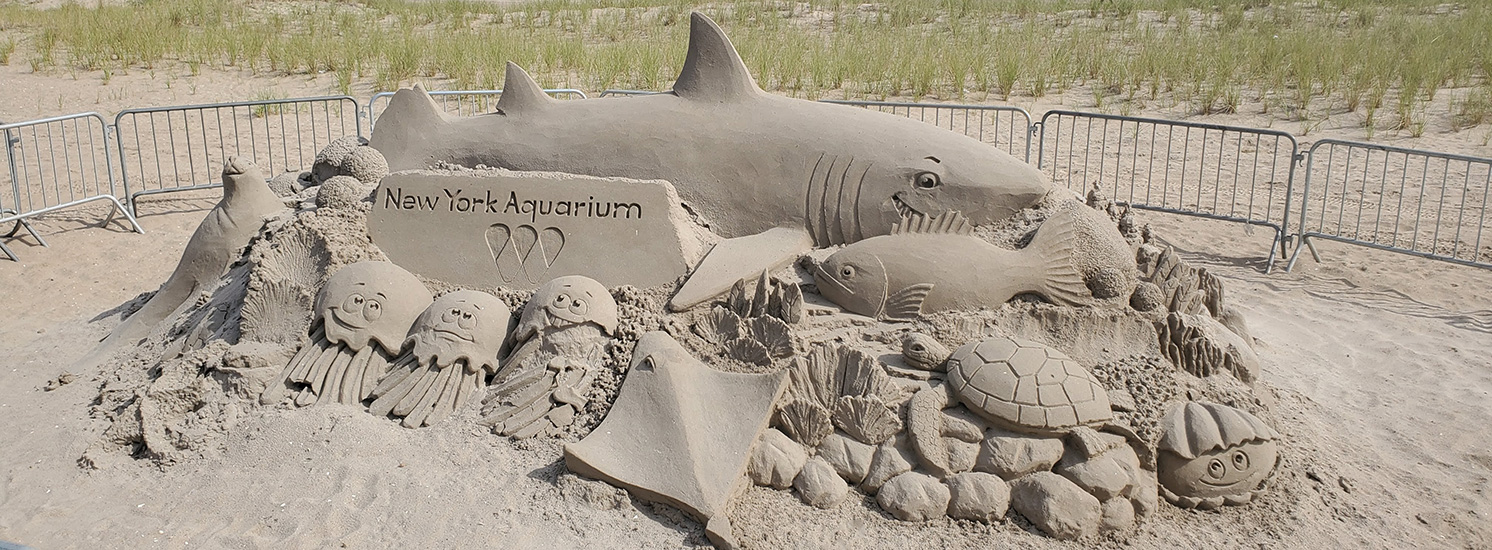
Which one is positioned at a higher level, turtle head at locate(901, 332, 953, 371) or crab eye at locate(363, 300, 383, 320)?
crab eye at locate(363, 300, 383, 320)

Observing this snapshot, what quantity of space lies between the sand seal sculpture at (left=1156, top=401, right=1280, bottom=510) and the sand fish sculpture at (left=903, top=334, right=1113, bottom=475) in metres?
0.32

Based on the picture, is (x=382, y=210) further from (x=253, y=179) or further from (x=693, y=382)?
(x=693, y=382)

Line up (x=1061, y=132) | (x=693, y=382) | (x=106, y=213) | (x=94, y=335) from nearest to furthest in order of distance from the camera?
(x=693, y=382) → (x=94, y=335) → (x=106, y=213) → (x=1061, y=132)

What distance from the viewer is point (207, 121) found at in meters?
12.4

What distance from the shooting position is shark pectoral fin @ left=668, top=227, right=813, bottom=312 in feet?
16.7

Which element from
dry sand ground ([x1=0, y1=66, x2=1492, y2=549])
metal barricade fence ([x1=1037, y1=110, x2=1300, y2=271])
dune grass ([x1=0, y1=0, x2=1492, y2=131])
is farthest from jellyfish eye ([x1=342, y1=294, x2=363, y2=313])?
dune grass ([x1=0, y1=0, x2=1492, y2=131])

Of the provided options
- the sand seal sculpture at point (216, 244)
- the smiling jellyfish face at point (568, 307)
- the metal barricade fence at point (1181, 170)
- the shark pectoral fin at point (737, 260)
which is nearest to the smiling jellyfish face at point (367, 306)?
the smiling jellyfish face at point (568, 307)

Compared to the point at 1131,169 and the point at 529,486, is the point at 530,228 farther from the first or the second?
the point at 1131,169

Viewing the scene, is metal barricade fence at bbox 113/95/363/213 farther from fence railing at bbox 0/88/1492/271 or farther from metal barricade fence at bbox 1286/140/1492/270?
metal barricade fence at bbox 1286/140/1492/270

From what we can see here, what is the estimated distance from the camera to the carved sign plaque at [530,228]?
5.30 meters

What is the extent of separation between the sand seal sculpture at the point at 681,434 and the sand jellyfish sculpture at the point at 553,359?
258mm

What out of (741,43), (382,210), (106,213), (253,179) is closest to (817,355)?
(382,210)

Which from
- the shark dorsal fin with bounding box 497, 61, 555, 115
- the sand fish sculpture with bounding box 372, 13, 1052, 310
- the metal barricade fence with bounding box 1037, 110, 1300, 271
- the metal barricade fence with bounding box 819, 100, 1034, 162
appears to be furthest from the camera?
the metal barricade fence with bounding box 819, 100, 1034, 162

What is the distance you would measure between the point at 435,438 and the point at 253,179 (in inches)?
93.0
